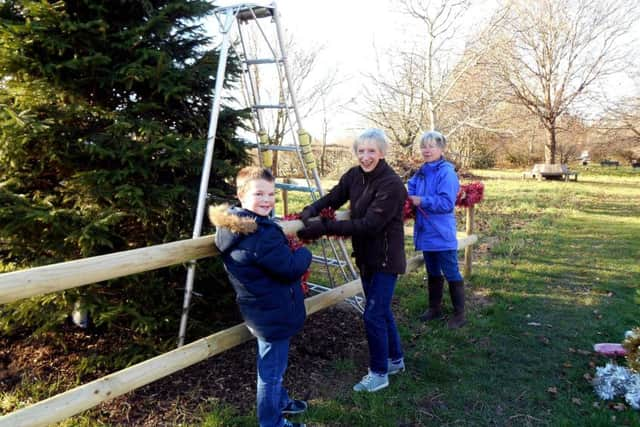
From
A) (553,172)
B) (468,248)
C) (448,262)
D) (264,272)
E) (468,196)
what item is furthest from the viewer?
(553,172)

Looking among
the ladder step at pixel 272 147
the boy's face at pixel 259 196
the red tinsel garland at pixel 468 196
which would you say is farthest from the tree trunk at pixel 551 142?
the boy's face at pixel 259 196

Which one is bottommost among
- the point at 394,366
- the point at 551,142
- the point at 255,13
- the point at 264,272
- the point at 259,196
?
the point at 394,366

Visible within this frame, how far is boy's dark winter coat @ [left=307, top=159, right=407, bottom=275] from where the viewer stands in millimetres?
3100

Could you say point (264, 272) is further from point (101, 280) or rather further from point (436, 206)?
point (436, 206)

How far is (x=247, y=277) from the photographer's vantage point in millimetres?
2574

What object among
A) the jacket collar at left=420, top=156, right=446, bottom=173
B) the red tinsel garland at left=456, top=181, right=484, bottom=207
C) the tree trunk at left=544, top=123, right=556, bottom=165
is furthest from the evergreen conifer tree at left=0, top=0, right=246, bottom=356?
the tree trunk at left=544, top=123, right=556, bottom=165

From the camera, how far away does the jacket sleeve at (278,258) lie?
8.21ft

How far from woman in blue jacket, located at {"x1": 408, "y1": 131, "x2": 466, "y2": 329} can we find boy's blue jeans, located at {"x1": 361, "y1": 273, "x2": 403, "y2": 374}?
1.24m

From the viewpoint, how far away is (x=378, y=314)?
338 cm

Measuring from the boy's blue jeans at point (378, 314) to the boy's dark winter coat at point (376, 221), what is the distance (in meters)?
0.09

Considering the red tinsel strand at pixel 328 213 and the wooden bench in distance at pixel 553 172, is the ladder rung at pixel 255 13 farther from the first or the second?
the wooden bench in distance at pixel 553 172

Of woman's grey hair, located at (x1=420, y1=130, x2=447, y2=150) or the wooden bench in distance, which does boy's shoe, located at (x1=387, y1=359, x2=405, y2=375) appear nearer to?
woman's grey hair, located at (x1=420, y1=130, x2=447, y2=150)

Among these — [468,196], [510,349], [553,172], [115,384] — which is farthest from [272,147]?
[553,172]

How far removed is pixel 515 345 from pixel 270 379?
276 cm
